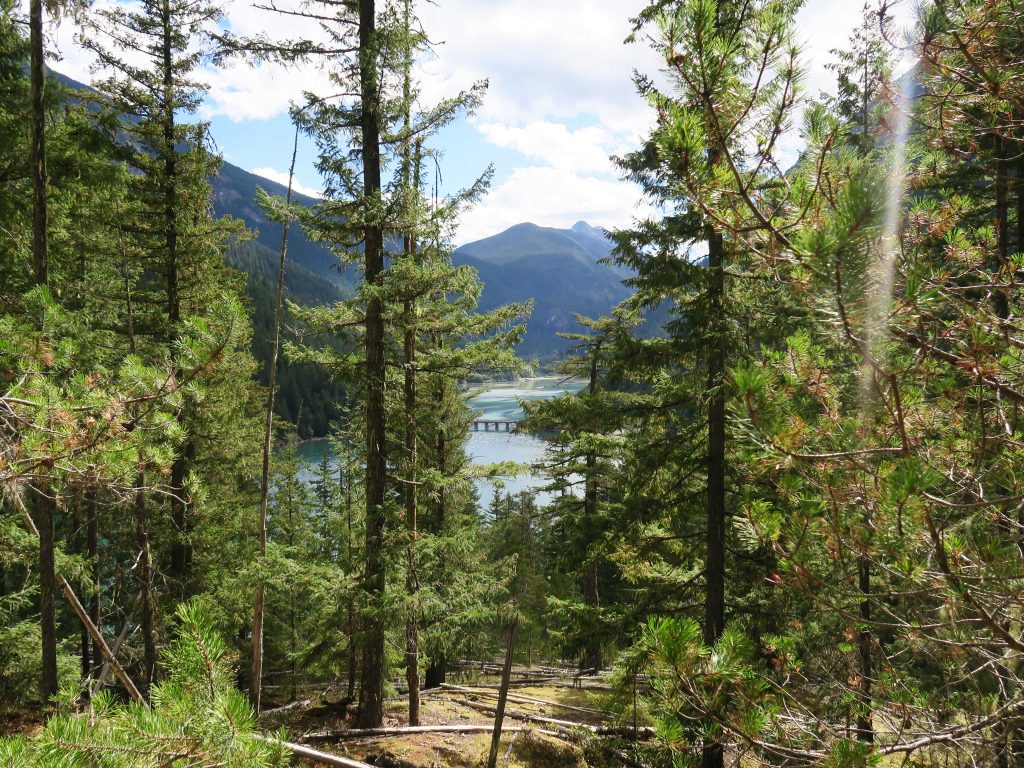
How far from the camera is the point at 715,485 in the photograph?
6.46 metres

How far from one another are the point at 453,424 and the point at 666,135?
10910mm

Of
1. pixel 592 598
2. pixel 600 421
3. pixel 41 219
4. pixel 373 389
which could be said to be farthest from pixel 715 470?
pixel 592 598

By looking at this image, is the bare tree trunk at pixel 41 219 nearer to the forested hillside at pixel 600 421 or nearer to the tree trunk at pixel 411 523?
the forested hillside at pixel 600 421

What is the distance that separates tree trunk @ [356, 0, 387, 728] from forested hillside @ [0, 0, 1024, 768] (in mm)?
46

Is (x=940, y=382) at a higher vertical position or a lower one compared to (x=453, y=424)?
higher

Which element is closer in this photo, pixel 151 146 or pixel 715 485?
pixel 715 485

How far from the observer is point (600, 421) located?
718cm

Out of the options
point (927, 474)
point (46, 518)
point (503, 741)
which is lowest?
point (503, 741)

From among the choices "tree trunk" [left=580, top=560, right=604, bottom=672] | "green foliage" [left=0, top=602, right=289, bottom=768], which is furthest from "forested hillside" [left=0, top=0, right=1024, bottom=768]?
"tree trunk" [left=580, top=560, right=604, bottom=672]

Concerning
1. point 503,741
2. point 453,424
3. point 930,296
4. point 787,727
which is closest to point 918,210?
point 930,296

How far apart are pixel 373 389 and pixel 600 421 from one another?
3142 mm

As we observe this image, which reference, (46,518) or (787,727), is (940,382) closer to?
(787,727)

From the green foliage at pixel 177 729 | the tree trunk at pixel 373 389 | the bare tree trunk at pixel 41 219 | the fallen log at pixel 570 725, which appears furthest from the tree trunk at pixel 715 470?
the bare tree trunk at pixel 41 219

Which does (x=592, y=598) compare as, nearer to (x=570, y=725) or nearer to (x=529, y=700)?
(x=529, y=700)
